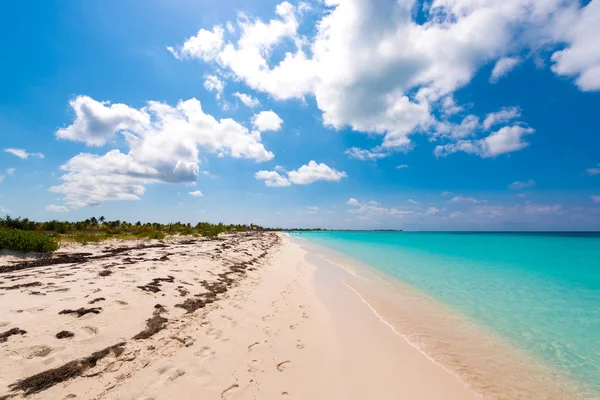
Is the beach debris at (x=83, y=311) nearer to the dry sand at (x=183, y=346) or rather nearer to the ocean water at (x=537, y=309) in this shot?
the dry sand at (x=183, y=346)

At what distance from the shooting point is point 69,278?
26.1ft

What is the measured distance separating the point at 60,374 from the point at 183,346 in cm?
193

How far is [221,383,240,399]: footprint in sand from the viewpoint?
4.04 meters

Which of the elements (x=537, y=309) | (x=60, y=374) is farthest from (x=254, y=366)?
(x=537, y=309)

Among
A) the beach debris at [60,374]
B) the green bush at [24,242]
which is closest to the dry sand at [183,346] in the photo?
the beach debris at [60,374]

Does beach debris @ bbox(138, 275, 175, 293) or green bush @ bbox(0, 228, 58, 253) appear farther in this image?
green bush @ bbox(0, 228, 58, 253)

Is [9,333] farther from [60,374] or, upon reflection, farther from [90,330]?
[60,374]

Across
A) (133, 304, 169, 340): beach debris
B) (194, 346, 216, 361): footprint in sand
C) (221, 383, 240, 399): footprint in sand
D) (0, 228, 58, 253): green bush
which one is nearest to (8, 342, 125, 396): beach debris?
Result: (133, 304, 169, 340): beach debris

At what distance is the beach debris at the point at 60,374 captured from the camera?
3646 mm

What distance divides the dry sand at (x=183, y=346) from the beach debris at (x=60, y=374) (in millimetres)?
14

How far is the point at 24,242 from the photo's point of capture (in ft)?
41.9

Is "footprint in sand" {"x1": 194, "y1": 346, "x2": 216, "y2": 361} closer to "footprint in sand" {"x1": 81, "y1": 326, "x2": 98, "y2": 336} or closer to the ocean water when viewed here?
"footprint in sand" {"x1": 81, "y1": 326, "x2": 98, "y2": 336}

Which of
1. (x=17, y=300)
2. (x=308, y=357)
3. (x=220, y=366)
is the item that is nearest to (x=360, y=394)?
(x=308, y=357)

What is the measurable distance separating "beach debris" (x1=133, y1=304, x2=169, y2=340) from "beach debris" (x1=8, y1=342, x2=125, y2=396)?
0.65m
